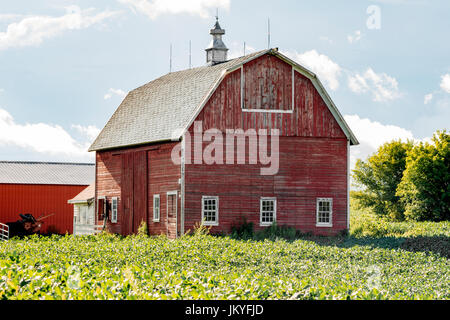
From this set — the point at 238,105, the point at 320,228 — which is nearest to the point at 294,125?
the point at 238,105

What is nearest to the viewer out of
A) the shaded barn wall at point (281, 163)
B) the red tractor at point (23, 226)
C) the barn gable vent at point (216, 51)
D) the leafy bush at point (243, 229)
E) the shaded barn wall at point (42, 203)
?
the leafy bush at point (243, 229)

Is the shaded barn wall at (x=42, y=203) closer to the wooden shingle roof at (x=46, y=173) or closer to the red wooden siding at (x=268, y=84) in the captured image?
the wooden shingle roof at (x=46, y=173)

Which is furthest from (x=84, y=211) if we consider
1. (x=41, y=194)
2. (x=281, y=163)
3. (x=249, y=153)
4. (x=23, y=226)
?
(x=281, y=163)

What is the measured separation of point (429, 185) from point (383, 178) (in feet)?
25.2

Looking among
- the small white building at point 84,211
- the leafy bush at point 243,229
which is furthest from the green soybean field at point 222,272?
the small white building at point 84,211

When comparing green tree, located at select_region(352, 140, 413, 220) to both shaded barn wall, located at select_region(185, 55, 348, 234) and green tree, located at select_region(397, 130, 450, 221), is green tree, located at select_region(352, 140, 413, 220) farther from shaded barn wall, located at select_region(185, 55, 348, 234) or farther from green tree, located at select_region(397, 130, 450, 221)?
shaded barn wall, located at select_region(185, 55, 348, 234)

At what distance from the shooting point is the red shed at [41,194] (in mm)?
45000

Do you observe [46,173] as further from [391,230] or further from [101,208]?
[391,230]

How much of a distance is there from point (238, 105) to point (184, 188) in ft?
13.4

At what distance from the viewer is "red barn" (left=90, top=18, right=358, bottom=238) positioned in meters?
27.8

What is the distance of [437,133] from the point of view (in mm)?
50625

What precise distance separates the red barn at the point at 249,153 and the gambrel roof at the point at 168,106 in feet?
0.22

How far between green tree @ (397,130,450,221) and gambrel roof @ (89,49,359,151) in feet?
65.0

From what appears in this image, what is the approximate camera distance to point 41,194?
4581 centimetres
